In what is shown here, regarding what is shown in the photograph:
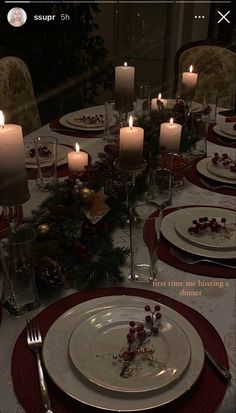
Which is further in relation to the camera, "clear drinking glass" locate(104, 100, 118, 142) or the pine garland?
"clear drinking glass" locate(104, 100, 118, 142)

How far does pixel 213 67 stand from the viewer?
7.95ft

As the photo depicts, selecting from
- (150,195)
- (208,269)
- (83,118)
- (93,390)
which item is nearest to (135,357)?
(93,390)

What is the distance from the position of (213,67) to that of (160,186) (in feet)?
5.21

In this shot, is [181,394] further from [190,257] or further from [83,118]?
[83,118]

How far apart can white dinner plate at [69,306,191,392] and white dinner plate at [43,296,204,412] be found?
11mm

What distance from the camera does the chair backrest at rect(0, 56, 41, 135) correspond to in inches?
72.0

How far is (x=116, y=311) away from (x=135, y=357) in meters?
0.10

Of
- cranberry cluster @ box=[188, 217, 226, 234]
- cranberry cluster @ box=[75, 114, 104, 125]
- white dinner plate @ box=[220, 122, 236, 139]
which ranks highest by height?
cranberry cluster @ box=[75, 114, 104, 125]

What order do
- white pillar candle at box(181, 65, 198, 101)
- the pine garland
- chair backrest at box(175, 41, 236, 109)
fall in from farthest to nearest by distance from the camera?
chair backrest at box(175, 41, 236, 109) → white pillar candle at box(181, 65, 198, 101) → the pine garland

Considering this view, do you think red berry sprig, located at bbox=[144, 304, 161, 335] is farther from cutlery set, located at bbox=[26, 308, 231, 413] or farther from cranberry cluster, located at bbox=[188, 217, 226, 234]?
cranberry cluster, located at bbox=[188, 217, 226, 234]

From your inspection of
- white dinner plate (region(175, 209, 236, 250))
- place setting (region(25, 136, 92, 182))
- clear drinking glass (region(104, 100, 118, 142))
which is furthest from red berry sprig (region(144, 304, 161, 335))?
clear drinking glass (region(104, 100, 118, 142))

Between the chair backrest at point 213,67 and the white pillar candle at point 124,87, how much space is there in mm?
972

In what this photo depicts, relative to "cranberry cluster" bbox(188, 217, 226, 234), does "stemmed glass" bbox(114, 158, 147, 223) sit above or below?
above

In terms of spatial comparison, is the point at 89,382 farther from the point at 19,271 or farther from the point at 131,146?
the point at 131,146
